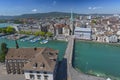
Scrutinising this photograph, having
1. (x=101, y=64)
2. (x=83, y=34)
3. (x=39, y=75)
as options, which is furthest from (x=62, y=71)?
(x=83, y=34)

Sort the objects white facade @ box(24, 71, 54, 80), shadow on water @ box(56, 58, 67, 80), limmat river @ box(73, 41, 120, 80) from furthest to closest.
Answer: limmat river @ box(73, 41, 120, 80)
shadow on water @ box(56, 58, 67, 80)
white facade @ box(24, 71, 54, 80)

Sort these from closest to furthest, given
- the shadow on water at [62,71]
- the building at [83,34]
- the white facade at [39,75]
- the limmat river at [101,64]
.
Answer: the white facade at [39,75]
the shadow on water at [62,71]
the limmat river at [101,64]
the building at [83,34]

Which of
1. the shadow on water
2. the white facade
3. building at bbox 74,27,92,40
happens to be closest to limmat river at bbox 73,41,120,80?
the shadow on water

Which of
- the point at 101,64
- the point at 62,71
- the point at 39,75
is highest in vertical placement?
the point at 39,75

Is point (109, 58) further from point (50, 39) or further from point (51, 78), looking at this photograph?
point (50, 39)

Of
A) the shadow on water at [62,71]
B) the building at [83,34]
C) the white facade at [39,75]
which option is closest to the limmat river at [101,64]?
the shadow on water at [62,71]

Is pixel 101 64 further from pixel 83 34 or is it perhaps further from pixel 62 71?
pixel 83 34

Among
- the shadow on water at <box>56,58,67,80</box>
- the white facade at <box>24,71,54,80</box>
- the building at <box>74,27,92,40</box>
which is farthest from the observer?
the building at <box>74,27,92,40</box>

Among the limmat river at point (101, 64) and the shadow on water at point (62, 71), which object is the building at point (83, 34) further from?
the shadow on water at point (62, 71)

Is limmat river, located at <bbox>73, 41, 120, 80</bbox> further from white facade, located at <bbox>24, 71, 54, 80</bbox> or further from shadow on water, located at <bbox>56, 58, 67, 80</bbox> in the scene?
white facade, located at <bbox>24, 71, 54, 80</bbox>

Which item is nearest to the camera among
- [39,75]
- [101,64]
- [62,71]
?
[39,75]

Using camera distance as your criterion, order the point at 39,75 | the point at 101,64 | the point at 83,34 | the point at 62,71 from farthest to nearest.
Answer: the point at 83,34
the point at 101,64
the point at 62,71
the point at 39,75
